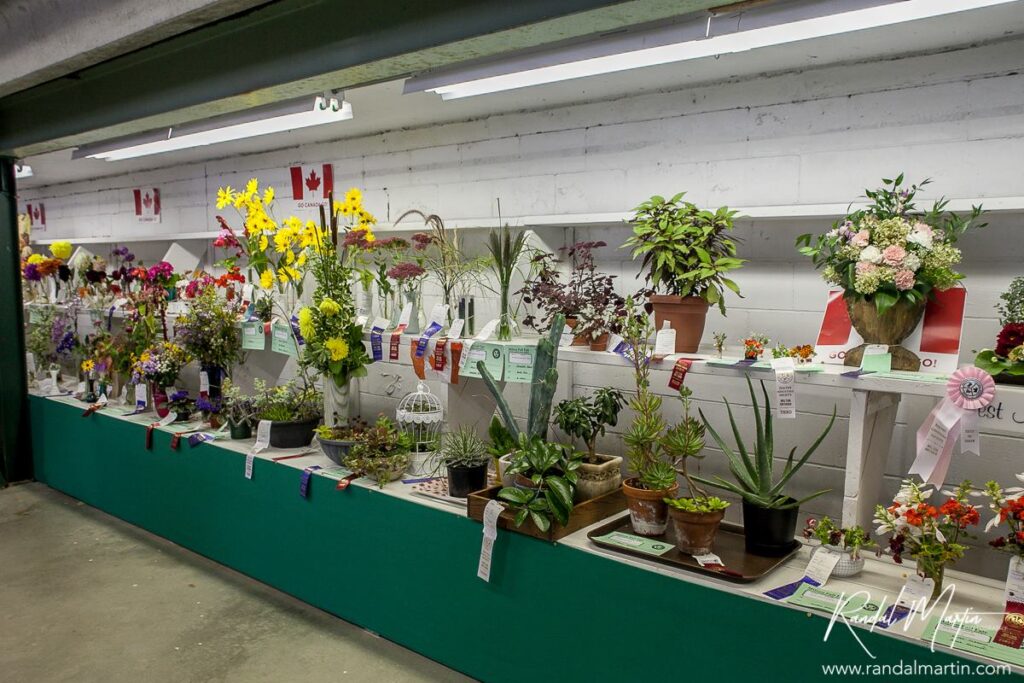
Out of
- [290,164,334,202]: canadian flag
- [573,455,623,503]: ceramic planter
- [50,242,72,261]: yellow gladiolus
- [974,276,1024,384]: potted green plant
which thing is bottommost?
[573,455,623,503]: ceramic planter

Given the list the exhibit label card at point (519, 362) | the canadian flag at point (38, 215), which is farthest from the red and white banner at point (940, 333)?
the canadian flag at point (38, 215)

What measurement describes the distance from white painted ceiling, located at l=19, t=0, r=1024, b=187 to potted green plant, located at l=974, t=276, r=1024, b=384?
0.78m

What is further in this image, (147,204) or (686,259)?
(147,204)

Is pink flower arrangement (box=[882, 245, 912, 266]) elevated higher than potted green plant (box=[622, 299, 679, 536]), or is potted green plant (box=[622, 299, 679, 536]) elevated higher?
pink flower arrangement (box=[882, 245, 912, 266])

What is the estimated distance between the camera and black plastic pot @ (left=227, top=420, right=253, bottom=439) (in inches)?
149

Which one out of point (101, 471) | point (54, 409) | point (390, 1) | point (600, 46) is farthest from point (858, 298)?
point (54, 409)

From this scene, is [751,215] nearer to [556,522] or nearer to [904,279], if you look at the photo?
[904,279]

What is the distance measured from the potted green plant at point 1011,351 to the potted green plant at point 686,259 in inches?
30.0

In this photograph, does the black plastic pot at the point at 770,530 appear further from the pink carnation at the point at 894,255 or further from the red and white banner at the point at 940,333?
the pink carnation at the point at 894,255

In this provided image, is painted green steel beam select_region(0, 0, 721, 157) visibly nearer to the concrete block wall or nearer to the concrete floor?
the concrete block wall

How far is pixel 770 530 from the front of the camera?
2230mm

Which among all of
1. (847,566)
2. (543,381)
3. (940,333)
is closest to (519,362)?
(543,381)

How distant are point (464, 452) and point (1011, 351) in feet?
6.09

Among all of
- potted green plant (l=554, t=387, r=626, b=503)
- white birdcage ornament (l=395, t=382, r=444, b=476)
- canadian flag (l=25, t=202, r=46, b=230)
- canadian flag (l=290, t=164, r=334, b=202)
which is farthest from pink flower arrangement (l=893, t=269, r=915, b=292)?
canadian flag (l=25, t=202, r=46, b=230)
